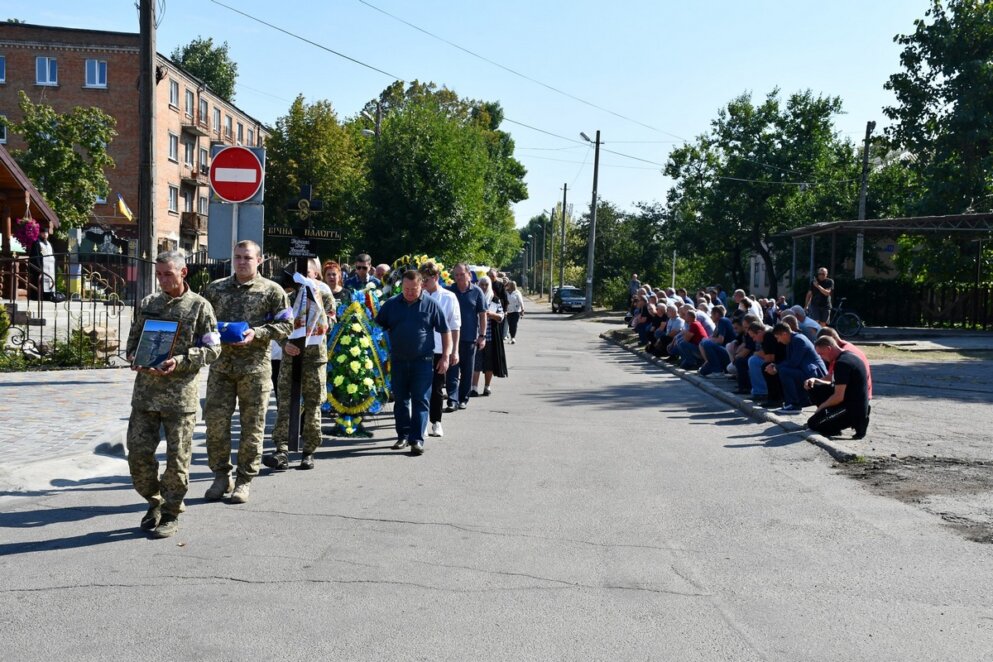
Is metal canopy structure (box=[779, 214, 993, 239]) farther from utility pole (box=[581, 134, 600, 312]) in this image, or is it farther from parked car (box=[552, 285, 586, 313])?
parked car (box=[552, 285, 586, 313])

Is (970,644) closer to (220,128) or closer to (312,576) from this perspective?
(312,576)

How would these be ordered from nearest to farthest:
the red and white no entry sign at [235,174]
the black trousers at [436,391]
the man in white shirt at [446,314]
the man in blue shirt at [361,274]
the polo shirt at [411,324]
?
the polo shirt at [411,324], the black trousers at [436,391], the red and white no entry sign at [235,174], the man in white shirt at [446,314], the man in blue shirt at [361,274]

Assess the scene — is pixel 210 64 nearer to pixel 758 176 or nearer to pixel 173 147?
pixel 173 147

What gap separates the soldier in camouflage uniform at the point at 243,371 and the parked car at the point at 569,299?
45996 millimetres

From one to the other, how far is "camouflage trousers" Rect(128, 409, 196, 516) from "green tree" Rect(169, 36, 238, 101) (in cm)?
7932

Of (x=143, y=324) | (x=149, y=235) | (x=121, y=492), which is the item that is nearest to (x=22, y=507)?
(x=121, y=492)

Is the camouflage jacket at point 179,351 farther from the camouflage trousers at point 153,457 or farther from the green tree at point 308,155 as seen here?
the green tree at point 308,155

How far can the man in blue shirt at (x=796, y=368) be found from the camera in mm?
12461

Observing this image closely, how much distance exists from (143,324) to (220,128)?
56.6 metres

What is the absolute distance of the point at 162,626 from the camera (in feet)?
14.8

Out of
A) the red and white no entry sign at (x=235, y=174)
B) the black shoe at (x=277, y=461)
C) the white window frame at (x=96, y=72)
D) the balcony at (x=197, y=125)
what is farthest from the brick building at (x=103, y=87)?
the black shoe at (x=277, y=461)

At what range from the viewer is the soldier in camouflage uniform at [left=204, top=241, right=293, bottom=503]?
7.02 meters

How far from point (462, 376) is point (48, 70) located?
41.6 meters

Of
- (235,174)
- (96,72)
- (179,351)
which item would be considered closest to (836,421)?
(235,174)
